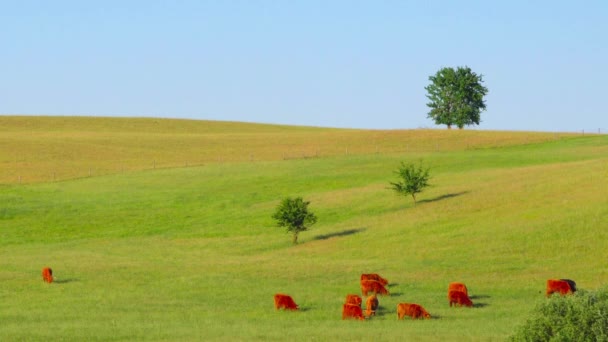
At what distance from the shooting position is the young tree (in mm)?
117562

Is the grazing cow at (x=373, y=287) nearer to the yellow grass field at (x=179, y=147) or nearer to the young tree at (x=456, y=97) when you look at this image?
the yellow grass field at (x=179, y=147)

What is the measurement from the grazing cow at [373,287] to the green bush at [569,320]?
13.8 m

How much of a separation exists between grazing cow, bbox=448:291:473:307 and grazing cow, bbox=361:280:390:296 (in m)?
3.03

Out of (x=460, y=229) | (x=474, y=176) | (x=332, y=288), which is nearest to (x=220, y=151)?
(x=474, y=176)

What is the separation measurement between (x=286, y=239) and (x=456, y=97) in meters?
72.5

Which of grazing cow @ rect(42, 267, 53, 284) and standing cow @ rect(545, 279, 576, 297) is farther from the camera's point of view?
grazing cow @ rect(42, 267, 53, 284)

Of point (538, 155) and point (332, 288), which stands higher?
point (538, 155)

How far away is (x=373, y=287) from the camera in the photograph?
3130cm

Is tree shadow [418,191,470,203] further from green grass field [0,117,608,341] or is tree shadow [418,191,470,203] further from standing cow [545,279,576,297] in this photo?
standing cow [545,279,576,297]

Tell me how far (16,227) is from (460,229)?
26301 millimetres

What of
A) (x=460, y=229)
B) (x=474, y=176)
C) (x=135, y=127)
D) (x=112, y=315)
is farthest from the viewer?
(x=135, y=127)

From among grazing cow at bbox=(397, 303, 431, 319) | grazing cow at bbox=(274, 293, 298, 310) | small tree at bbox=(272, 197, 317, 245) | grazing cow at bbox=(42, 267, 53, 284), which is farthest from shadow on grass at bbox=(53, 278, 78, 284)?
grazing cow at bbox=(397, 303, 431, 319)

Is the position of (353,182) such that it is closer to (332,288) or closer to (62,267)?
(62,267)

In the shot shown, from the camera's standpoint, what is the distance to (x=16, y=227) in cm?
5828
